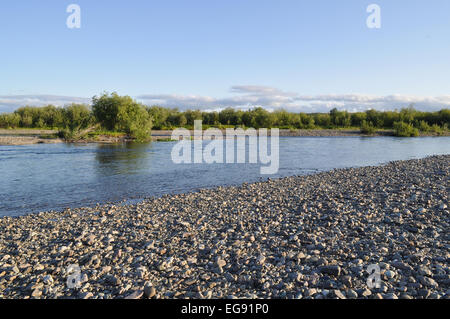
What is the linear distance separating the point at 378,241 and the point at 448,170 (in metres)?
13.6

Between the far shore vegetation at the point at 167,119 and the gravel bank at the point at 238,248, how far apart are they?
135 feet

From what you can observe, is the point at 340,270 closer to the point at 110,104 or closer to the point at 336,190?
the point at 336,190

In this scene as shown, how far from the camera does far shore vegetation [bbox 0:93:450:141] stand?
50.8 m

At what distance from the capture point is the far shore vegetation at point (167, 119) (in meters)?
50.8

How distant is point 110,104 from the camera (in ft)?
174

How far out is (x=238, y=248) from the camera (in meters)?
6.84
